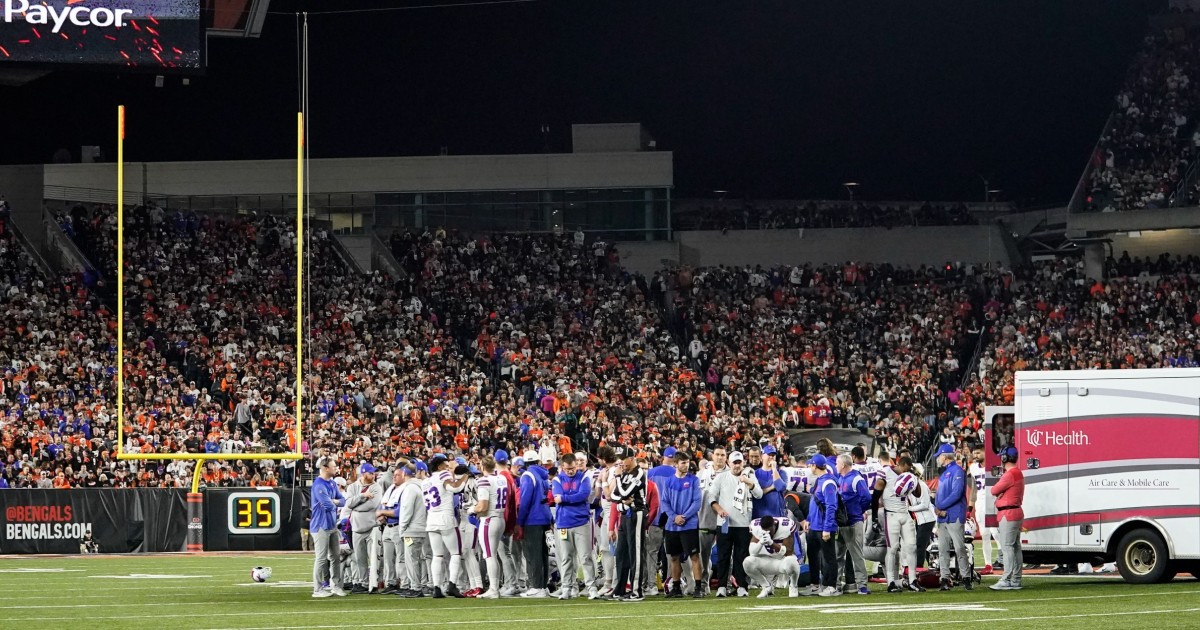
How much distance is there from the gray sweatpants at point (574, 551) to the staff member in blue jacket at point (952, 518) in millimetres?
3450

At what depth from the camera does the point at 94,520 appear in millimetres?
26984

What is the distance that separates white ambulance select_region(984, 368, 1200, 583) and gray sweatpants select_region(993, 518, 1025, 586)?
751 millimetres

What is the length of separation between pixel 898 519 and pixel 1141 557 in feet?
8.46

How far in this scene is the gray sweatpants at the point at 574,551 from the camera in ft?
52.3

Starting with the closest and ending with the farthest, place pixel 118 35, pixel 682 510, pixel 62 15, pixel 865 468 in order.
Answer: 1. pixel 682 510
2. pixel 865 468
3. pixel 62 15
4. pixel 118 35

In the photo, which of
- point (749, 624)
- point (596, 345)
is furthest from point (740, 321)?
point (749, 624)

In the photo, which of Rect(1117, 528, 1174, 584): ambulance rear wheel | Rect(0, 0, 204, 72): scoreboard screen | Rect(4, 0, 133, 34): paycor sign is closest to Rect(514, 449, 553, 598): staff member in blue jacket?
Rect(1117, 528, 1174, 584): ambulance rear wheel

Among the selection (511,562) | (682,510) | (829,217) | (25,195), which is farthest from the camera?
(829,217)

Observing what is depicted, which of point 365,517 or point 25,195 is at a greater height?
point 25,195

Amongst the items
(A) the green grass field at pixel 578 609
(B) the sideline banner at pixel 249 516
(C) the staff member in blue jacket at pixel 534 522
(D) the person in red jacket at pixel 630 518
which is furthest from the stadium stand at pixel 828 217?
(D) the person in red jacket at pixel 630 518

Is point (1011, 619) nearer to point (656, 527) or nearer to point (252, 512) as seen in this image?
point (656, 527)

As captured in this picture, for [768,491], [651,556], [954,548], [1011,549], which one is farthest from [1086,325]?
[651,556]

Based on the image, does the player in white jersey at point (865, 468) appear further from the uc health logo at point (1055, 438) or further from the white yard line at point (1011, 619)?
the white yard line at point (1011, 619)

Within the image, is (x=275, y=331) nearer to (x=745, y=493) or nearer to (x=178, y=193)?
(x=178, y=193)
